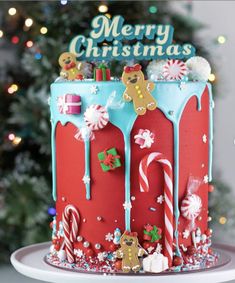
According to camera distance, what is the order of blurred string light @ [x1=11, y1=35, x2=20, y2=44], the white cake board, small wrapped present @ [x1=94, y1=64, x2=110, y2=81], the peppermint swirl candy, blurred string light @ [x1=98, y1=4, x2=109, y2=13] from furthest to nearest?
1. blurred string light @ [x1=11, y1=35, x2=20, y2=44]
2. blurred string light @ [x1=98, y1=4, x2=109, y2=13]
3. small wrapped present @ [x1=94, y1=64, x2=110, y2=81]
4. the peppermint swirl candy
5. the white cake board

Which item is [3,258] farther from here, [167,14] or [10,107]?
[167,14]

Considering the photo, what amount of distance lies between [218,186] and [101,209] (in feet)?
6.54

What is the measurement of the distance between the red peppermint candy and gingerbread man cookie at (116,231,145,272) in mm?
611

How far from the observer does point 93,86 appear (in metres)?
2.57

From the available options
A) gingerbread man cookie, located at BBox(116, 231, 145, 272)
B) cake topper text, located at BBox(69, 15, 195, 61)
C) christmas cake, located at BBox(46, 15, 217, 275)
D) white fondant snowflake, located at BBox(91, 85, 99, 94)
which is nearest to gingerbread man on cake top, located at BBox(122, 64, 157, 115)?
christmas cake, located at BBox(46, 15, 217, 275)

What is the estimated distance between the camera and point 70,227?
270cm

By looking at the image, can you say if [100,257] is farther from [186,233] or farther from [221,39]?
[221,39]

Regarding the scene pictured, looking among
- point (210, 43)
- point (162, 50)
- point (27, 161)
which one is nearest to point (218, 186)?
point (210, 43)

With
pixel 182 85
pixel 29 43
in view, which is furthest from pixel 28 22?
pixel 182 85

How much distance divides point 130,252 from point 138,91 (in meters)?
0.57

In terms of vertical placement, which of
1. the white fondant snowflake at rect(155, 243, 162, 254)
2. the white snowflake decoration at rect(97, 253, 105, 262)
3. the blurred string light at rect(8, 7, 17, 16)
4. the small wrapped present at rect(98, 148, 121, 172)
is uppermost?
the blurred string light at rect(8, 7, 17, 16)

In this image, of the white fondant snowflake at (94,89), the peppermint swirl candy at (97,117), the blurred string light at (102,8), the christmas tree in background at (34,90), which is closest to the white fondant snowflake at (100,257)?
the peppermint swirl candy at (97,117)

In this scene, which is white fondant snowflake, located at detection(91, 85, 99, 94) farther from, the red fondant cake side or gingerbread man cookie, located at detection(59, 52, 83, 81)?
gingerbread man cookie, located at detection(59, 52, 83, 81)

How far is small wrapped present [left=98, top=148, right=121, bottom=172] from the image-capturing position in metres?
2.53
